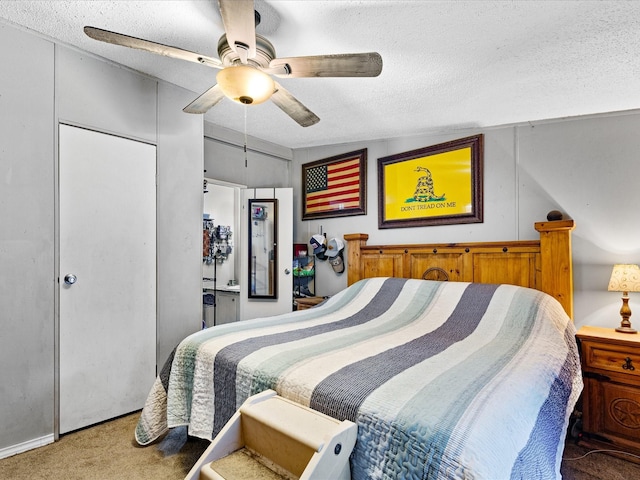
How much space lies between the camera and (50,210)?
2125mm

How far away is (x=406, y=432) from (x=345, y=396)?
266 mm

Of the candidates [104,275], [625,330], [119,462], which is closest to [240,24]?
[104,275]

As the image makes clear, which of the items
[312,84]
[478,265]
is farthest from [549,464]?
[312,84]

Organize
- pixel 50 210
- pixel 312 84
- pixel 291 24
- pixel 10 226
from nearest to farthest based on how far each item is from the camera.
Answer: pixel 291 24, pixel 10 226, pixel 50 210, pixel 312 84

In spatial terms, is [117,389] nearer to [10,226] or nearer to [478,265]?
[10,226]

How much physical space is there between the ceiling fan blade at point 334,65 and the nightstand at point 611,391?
6.82 ft

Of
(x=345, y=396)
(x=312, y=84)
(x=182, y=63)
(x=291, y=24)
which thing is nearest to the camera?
(x=345, y=396)

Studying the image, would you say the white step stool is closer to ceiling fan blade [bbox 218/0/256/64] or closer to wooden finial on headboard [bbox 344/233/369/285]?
ceiling fan blade [bbox 218/0/256/64]

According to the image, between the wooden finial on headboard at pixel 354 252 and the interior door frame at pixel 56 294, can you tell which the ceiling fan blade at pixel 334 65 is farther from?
the wooden finial on headboard at pixel 354 252

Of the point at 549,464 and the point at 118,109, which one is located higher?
the point at 118,109

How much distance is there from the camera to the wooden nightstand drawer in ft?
6.68

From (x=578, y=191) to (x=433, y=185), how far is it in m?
1.08

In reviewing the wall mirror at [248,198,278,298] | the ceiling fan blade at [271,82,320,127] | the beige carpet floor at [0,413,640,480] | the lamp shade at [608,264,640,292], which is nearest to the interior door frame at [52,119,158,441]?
the beige carpet floor at [0,413,640,480]

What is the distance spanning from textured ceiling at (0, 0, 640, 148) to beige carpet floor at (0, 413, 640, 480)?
2.28 m
